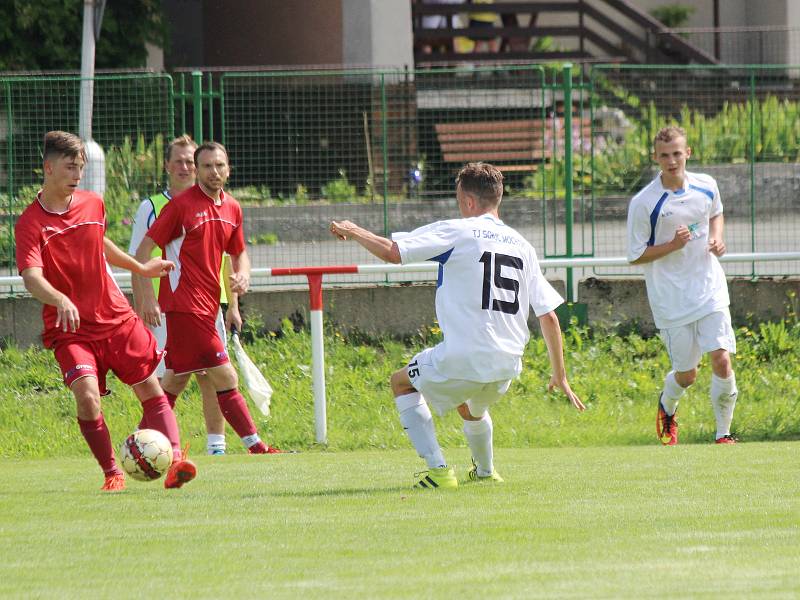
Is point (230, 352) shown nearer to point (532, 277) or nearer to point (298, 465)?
point (298, 465)

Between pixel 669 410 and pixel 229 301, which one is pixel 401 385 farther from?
pixel 669 410

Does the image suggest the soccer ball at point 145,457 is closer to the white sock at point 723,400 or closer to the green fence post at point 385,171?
the white sock at point 723,400

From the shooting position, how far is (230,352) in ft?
41.1

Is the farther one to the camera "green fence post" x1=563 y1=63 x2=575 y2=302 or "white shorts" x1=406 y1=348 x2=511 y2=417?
"green fence post" x1=563 y1=63 x2=575 y2=302

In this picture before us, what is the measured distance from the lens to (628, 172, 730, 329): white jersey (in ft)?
33.0

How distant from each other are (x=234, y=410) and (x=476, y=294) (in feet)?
9.99

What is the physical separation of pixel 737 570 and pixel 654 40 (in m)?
20.0

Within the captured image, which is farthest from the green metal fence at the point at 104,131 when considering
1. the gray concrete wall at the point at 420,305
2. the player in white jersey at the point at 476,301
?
the player in white jersey at the point at 476,301

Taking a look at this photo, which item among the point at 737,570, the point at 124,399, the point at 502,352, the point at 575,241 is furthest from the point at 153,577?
the point at 575,241

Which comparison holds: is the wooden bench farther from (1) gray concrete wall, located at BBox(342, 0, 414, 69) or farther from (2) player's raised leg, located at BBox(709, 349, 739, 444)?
Result: (1) gray concrete wall, located at BBox(342, 0, 414, 69)

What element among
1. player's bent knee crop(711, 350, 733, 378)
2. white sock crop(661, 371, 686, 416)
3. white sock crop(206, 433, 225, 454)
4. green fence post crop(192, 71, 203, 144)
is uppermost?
green fence post crop(192, 71, 203, 144)

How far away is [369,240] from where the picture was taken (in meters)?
6.86

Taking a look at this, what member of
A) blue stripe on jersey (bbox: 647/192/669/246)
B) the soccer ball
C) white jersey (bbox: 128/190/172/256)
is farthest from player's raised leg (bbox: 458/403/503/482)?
white jersey (bbox: 128/190/172/256)

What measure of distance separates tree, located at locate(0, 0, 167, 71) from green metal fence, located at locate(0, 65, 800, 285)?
6.75 m
